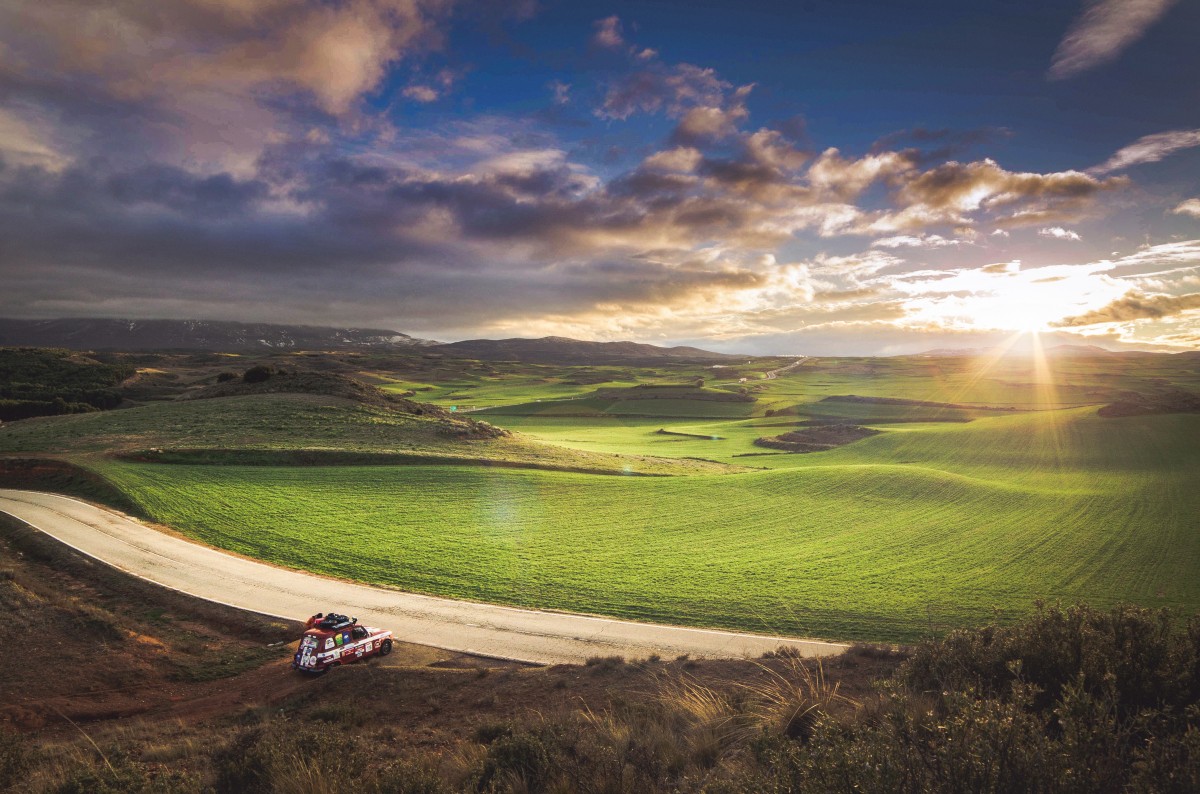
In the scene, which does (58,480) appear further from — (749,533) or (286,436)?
(749,533)

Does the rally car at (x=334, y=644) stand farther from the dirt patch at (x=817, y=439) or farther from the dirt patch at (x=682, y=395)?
the dirt patch at (x=682, y=395)

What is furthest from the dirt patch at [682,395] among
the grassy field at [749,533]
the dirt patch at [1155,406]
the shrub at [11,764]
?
the shrub at [11,764]

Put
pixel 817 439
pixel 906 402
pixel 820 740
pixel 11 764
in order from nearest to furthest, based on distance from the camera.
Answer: pixel 820 740 → pixel 11 764 → pixel 817 439 → pixel 906 402

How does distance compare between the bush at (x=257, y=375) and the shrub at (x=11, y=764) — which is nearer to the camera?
the shrub at (x=11, y=764)

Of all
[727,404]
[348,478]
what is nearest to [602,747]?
[348,478]

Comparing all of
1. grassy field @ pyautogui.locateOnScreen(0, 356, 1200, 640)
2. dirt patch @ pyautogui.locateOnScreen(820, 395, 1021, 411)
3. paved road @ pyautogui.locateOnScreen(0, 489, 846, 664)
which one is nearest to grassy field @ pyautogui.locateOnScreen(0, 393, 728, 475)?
grassy field @ pyautogui.locateOnScreen(0, 356, 1200, 640)

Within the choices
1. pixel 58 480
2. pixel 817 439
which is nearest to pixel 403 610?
pixel 58 480
